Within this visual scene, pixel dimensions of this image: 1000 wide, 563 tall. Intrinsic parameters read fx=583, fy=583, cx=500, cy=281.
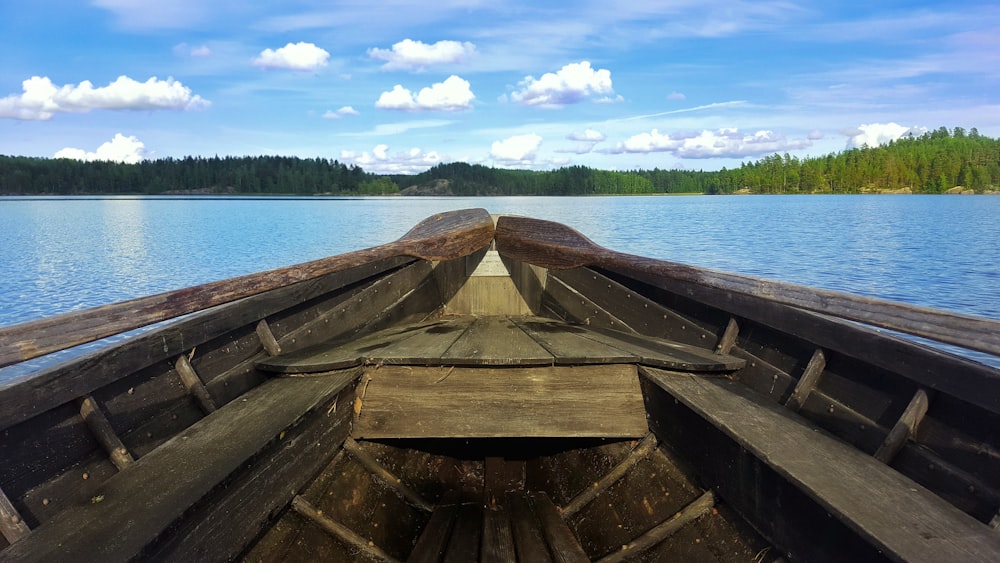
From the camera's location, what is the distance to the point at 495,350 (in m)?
3.74

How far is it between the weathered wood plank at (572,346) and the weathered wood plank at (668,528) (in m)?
0.88

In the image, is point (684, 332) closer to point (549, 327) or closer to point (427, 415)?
point (549, 327)

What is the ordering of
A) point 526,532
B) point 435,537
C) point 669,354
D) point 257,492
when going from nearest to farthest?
point 257,492
point 435,537
point 526,532
point 669,354

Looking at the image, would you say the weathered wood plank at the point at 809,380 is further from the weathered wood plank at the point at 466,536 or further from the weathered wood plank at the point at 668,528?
the weathered wood plank at the point at 466,536

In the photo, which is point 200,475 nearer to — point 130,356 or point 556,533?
point 130,356

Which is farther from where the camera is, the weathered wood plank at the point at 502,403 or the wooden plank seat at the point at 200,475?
the weathered wood plank at the point at 502,403

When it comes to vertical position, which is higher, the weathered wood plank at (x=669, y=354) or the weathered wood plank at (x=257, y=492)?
the weathered wood plank at (x=669, y=354)

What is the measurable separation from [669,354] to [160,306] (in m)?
2.82

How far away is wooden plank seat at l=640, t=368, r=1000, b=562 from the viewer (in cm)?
177

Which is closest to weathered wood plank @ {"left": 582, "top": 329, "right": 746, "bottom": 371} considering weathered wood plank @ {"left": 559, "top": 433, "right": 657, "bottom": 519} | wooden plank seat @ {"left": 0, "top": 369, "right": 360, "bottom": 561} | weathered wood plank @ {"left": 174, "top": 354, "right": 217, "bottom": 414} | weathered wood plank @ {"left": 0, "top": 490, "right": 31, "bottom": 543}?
weathered wood plank @ {"left": 559, "top": 433, "right": 657, "bottom": 519}

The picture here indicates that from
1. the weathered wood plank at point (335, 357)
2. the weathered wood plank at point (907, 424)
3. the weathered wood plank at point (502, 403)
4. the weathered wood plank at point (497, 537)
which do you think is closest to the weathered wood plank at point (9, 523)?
the weathered wood plank at point (335, 357)

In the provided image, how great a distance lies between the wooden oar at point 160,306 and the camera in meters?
1.98

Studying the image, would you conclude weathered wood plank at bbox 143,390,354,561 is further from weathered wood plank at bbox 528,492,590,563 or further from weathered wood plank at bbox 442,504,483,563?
weathered wood plank at bbox 528,492,590,563

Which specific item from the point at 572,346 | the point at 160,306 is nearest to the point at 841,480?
the point at 572,346
